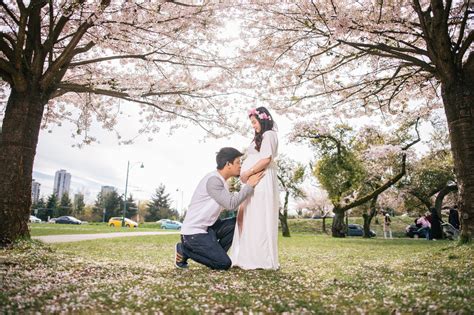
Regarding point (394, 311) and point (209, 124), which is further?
point (209, 124)

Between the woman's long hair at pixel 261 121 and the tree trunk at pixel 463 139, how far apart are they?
469cm

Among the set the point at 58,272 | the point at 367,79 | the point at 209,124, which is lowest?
the point at 58,272

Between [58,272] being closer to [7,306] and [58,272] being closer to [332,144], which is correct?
[7,306]

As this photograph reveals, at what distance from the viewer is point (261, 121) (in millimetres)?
5613

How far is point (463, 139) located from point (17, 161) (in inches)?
380

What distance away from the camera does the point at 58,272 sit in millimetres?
4770

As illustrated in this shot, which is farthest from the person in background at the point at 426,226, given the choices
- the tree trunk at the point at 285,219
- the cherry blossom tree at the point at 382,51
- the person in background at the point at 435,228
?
the cherry blossom tree at the point at 382,51

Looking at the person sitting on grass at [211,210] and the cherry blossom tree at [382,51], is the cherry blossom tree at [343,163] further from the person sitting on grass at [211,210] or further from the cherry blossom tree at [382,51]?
the person sitting on grass at [211,210]

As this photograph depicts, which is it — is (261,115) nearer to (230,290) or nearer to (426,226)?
(230,290)

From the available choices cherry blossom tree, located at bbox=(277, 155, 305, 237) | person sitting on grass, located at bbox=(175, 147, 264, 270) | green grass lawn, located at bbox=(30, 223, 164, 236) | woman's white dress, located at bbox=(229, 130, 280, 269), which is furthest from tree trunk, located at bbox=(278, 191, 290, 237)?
person sitting on grass, located at bbox=(175, 147, 264, 270)

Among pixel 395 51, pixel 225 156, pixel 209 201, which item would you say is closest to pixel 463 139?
pixel 395 51

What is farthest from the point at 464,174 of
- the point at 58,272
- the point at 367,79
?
the point at 58,272

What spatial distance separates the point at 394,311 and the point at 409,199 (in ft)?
145

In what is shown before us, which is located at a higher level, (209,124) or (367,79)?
(367,79)
